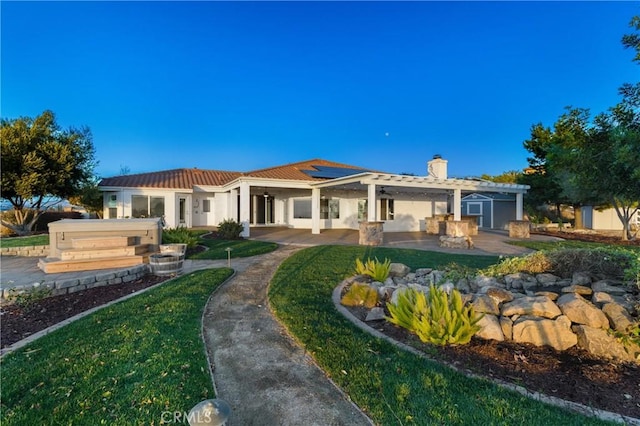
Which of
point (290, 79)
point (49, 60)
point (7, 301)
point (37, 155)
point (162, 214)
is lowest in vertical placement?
point (7, 301)

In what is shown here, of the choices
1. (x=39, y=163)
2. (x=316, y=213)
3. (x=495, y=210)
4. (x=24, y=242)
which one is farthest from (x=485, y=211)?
(x=39, y=163)

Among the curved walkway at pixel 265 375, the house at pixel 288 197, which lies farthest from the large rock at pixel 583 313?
the house at pixel 288 197

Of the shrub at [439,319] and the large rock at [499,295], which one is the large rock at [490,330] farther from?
the large rock at [499,295]

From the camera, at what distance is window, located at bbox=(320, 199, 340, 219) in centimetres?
1962

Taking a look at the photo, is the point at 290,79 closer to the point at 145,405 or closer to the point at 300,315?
the point at 300,315

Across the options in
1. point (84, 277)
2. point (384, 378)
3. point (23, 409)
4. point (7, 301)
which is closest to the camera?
point (23, 409)

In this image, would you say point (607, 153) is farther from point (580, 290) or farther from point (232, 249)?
point (232, 249)

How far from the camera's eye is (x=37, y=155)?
14.6 metres

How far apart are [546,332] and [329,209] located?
16.6 meters

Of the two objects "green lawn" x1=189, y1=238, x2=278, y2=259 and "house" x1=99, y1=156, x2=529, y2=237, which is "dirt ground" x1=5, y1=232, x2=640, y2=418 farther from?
"house" x1=99, y1=156, x2=529, y2=237

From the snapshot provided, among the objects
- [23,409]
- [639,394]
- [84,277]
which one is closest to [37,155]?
[84,277]

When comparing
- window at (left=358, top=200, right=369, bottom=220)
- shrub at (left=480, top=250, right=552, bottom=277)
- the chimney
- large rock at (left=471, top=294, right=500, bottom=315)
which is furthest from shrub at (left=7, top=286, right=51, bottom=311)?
the chimney

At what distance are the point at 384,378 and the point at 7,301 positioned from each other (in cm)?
652

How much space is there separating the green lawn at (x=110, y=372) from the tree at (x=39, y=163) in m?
14.4
